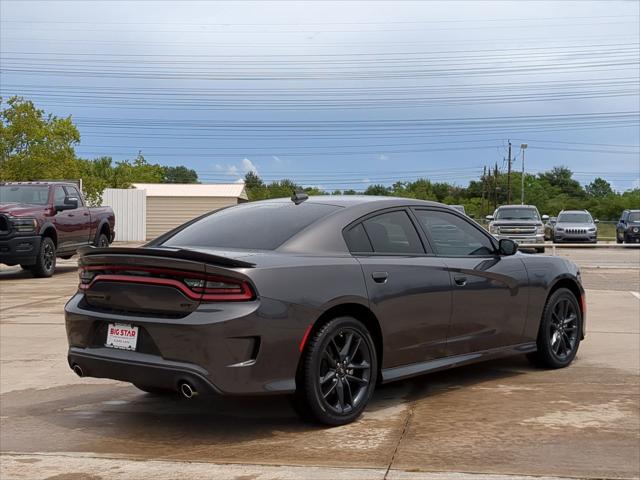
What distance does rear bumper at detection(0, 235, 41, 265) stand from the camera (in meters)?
16.4

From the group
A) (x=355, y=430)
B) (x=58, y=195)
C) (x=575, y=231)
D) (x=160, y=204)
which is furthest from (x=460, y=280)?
(x=160, y=204)

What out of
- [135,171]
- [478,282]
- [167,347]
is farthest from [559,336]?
[135,171]

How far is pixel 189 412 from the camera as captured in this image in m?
6.07

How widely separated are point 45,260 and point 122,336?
42.0 ft

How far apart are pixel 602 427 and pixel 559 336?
2.17 meters

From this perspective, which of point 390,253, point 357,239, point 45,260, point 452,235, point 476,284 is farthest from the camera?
point 45,260

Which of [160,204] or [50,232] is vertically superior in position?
[160,204]

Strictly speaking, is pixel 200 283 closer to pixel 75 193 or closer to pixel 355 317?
pixel 355 317

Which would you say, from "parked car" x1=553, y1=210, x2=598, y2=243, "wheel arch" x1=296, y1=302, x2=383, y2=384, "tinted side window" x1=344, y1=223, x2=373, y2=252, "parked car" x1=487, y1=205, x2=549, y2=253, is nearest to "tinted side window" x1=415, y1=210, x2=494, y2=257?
"tinted side window" x1=344, y1=223, x2=373, y2=252

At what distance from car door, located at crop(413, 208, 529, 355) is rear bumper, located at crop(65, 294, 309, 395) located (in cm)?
166

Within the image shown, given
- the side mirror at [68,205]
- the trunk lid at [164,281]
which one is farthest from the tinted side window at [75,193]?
the trunk lid at [164,281]

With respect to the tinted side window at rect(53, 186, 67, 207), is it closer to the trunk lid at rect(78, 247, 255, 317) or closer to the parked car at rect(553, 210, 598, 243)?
the trunk lid at rect(78, 247, 255, 317)

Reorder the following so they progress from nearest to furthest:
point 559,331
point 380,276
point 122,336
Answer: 1. point 122,336
2. point 380,276
3. point 559,331

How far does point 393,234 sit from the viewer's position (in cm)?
629
